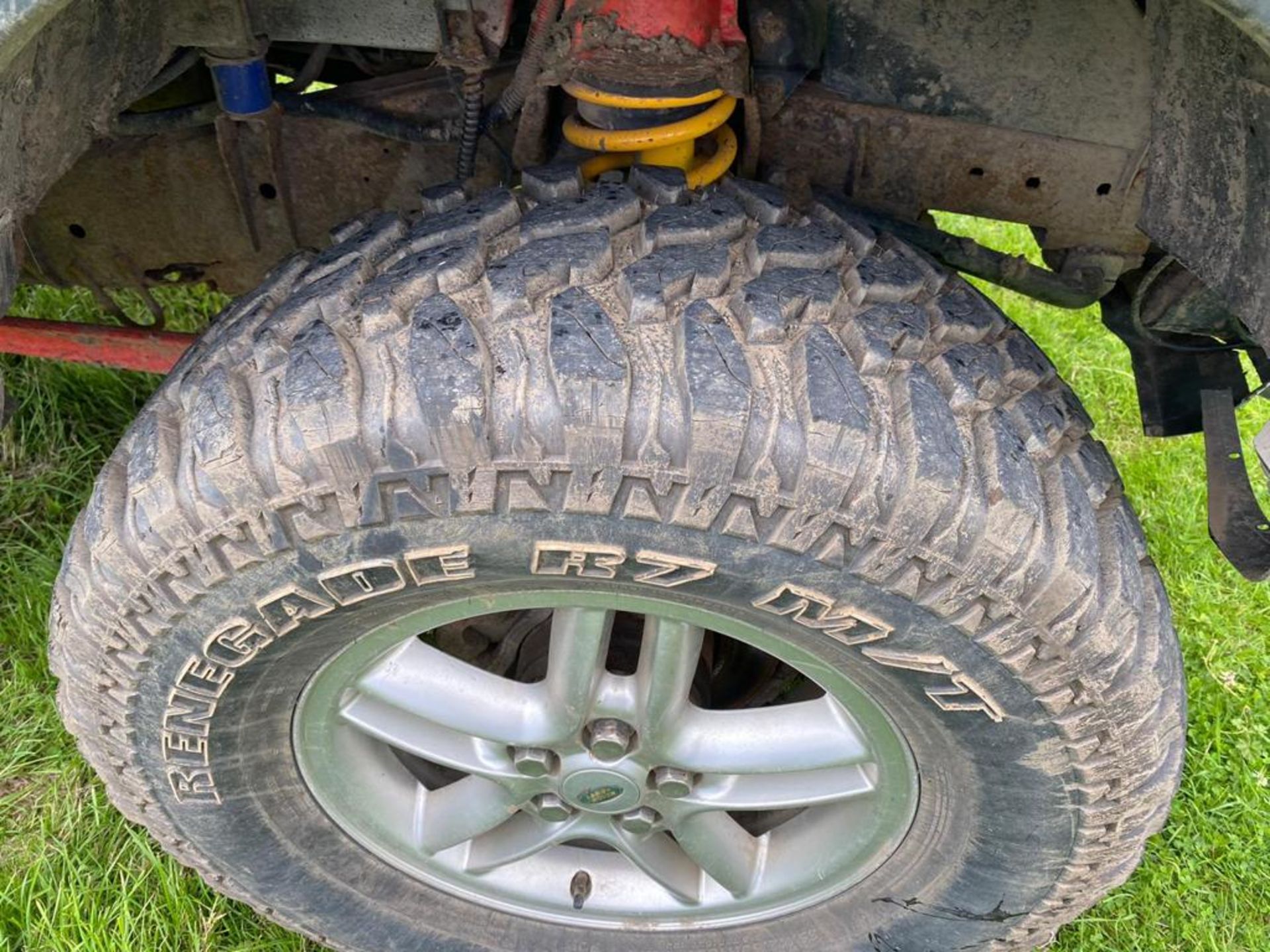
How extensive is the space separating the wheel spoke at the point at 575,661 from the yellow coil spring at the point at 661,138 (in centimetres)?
73

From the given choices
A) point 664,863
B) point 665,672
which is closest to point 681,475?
point 665,672

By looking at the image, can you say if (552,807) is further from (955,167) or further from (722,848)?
(955,167)

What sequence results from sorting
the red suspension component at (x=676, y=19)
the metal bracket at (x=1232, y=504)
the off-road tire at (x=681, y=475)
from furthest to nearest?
1. the metal bracket at (x=1232, y=504)
2. the red suspension component at (x=676, y=19)
3. the off-road tire at (x=681, y=475)

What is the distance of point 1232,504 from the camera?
2119mm

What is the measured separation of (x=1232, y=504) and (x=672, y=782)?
1.04 m

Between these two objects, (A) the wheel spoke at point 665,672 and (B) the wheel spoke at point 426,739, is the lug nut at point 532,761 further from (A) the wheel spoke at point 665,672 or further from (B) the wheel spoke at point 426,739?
(A) the wheel spoke at point 665,672

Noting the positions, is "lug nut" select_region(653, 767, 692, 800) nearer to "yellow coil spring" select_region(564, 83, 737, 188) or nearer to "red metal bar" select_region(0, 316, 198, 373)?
"yellow coil spring" select_region(564, 83, 737, 188)

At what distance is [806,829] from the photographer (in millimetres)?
2291

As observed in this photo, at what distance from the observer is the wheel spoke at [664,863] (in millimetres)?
2299

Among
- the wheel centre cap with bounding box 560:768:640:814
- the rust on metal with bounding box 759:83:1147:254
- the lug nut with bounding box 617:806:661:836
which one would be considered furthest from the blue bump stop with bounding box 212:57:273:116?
the lug nut with bounding box 617:806:661:836

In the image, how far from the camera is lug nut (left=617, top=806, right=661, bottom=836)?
7.34ft

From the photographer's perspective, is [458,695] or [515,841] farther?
[515,841]

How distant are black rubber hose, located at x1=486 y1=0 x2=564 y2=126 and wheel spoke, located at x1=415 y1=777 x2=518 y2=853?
3.86 feet

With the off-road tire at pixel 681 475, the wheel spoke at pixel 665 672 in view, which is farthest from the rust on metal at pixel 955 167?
the wheel spoke at pixel 665 672
